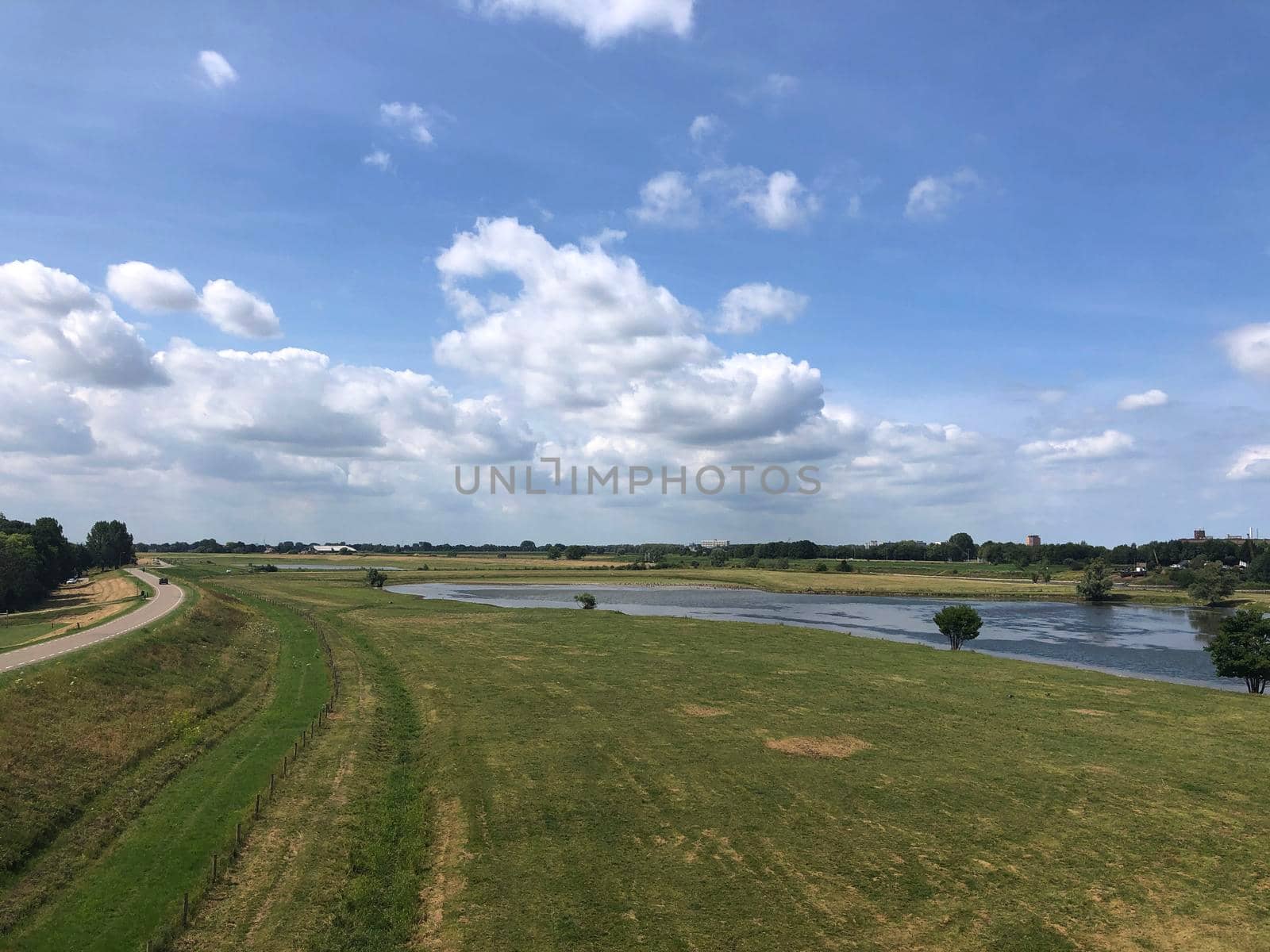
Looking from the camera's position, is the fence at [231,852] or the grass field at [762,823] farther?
the grass field at [762,823]

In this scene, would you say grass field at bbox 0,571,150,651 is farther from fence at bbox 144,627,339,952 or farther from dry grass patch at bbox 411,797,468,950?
dry grass patch at bbox 411,797,468,950

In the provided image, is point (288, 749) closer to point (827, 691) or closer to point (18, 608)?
point (827, 691)

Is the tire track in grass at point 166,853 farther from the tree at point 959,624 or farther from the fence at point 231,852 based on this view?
the tree at point 959,624

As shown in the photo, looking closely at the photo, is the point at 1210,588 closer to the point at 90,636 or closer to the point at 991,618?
the point at 991,618

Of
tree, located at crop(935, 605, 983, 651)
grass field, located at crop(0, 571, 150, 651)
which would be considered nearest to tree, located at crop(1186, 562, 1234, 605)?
tree, located at crop(935, 605, 983, 651)

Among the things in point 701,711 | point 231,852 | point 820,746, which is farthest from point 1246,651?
point 231,852

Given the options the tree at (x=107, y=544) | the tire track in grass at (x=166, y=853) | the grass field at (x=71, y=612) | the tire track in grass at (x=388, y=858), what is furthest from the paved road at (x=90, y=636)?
the tree at (x=107, y=544)
